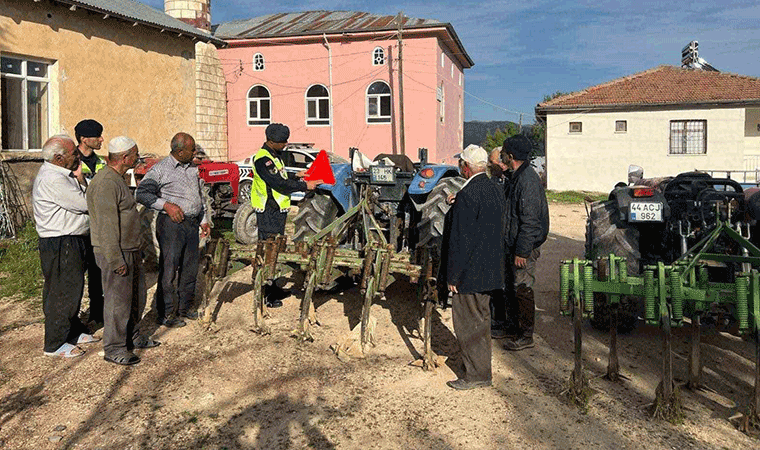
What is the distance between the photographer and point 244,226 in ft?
31.3

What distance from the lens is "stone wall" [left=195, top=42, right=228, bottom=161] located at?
17.9m

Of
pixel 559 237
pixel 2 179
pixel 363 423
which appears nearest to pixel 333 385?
pixel 363 423

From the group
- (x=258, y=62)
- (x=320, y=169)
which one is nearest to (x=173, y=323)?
(x=320, y=169)

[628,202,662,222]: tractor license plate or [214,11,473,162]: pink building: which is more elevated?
[214,11,473,162]: pink building

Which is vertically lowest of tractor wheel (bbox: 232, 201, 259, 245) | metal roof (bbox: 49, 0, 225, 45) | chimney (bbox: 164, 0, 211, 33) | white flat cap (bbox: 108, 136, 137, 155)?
tractor wheel (bbox: 232, 201, 259, 245)

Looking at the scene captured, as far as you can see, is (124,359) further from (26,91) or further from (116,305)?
(26,91)

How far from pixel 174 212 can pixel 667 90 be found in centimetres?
2076

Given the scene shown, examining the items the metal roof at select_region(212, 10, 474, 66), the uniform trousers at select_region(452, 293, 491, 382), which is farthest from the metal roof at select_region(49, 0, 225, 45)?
the uniform trousers at select_region(452, 293, 491, 382)

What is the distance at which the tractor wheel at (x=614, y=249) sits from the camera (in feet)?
17.2

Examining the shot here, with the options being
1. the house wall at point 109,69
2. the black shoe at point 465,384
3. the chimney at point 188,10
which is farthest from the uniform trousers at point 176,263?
the chimney at point 188,10

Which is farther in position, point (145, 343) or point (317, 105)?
point (317, 105)

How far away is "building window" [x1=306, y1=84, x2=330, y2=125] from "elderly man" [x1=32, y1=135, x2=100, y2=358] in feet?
56.3

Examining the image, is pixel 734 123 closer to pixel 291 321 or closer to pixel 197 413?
pixel 291 321

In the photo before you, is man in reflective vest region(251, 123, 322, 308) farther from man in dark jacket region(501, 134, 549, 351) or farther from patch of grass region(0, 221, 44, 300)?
patch of grass region(0, 221, 44, 300)
